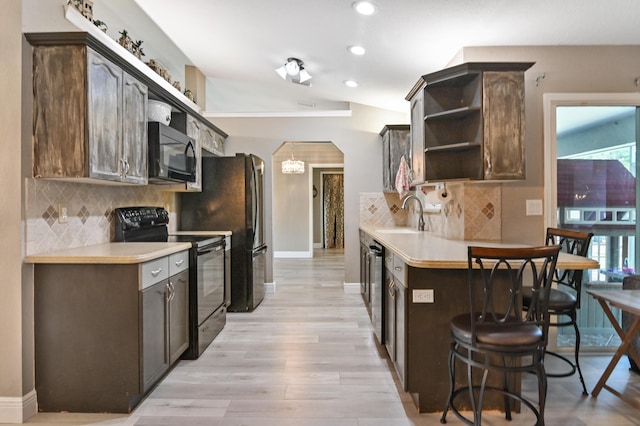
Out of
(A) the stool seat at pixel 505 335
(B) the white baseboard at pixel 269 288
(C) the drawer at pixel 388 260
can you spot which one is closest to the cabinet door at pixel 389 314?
(C) the drawer at pixel 388 260

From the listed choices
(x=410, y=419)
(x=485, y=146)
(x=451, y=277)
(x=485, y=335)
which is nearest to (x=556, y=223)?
(x=485, y=146)

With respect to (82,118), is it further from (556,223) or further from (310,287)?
(310,287)

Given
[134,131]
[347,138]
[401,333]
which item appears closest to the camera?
[401,333]

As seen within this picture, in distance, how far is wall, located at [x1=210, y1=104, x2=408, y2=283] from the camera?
16.6 feet

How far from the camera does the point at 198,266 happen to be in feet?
9.66

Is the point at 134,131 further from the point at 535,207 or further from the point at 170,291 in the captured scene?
the point at 535,207

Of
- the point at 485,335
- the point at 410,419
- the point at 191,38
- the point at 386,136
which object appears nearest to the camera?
the point at 485,335

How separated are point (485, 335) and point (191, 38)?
3691 mm

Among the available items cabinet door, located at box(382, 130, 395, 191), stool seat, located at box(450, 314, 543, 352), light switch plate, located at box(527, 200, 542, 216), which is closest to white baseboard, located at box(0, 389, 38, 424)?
stool seat, located at box(450, 314, 543, 352)

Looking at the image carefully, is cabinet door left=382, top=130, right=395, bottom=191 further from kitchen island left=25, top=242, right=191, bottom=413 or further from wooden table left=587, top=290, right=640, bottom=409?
kitchen island left=25, top=242, right=191, bottom=413

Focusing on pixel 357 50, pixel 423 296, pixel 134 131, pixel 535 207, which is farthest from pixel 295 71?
pixel 423 296

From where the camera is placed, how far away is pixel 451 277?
208 centimetres

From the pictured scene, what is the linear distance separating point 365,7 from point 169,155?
1.93 meters

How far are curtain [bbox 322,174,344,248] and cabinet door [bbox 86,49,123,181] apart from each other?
8.06 m
